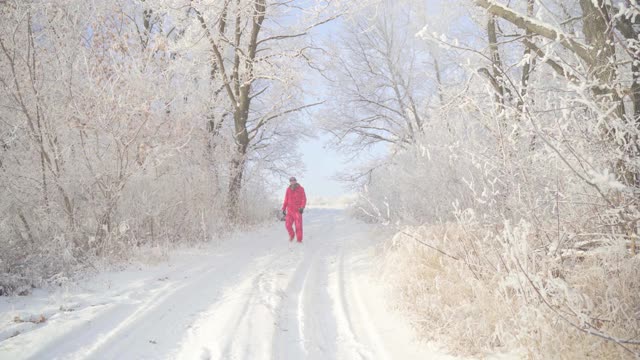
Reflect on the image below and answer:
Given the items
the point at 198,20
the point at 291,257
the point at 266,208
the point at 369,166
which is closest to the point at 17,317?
the point at 291,257

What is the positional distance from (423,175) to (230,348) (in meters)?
5.76

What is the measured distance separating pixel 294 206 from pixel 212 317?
563 cm

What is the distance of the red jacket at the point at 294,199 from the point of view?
9.20 metres

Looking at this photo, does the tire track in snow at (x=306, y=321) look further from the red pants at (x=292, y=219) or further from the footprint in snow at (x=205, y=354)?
the red pants at (x=292, y=219)

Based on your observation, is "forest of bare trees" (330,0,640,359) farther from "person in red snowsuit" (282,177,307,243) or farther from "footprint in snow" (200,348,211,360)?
"person in red snowsuit" (282,177,307,243)

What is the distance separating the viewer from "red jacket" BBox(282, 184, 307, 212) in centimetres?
920

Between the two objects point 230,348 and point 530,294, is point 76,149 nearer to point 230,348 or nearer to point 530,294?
point 230,348

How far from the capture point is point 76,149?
20.9 feet

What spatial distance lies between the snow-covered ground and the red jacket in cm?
347

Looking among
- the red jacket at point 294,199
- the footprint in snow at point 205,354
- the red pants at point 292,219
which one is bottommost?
the footprint in snow at point 205,354

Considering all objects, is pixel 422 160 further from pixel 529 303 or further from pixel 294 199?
pixel 529 303

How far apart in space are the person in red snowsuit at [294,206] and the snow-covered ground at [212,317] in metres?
3.15

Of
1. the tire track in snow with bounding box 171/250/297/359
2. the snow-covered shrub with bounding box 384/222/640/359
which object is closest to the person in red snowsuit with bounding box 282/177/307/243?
the tire track in snow with bounding box 171/250/297/359

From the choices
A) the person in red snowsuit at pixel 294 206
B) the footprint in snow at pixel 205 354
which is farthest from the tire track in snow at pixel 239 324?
the person in red snowsuit at pixel 294 206
